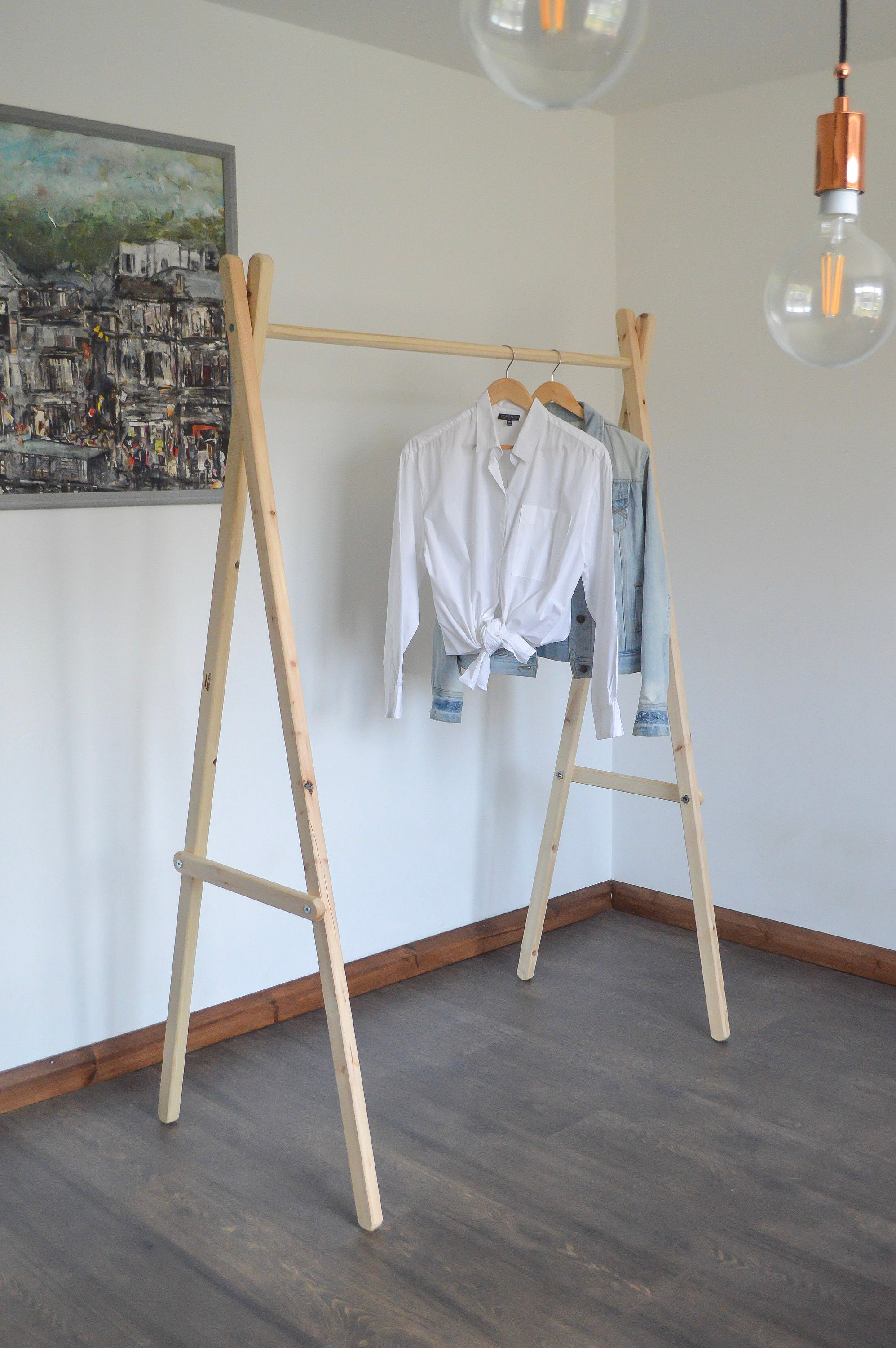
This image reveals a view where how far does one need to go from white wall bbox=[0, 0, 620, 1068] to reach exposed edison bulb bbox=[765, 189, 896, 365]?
205 cm

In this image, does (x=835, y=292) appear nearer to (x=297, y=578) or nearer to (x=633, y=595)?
(x=633, y=595)

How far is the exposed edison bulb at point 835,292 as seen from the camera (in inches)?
41.8

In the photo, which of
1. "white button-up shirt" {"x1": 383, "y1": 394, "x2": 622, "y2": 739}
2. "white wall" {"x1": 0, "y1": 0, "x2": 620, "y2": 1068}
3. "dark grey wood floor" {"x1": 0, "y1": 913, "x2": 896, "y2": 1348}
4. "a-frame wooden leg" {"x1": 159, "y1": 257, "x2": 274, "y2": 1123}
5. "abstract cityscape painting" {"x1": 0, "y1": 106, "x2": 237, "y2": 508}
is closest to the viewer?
"dark grey wood floor" {"x1": 0, "y1": 913, "x2": 896, "y2": 1348}

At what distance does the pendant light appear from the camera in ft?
3.48

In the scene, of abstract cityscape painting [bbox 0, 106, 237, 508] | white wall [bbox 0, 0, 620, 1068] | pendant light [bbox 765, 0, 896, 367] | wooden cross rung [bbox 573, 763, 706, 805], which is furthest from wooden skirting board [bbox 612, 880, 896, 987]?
pendant light [bbox 765, 0, 896, 367]

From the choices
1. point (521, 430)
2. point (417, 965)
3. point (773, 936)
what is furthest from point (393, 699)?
point (773, 936)

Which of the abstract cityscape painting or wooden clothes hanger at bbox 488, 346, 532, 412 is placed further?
wooden clothes hanger at bbox 488, 346, 532, 412

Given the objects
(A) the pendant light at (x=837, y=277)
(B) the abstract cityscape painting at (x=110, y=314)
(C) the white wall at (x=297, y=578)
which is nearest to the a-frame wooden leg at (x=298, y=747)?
(B) the abstract cityscape painting at (x=110, y=314)

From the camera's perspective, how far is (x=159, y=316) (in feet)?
9.39

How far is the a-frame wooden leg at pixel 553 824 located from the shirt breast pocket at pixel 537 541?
0.42 meters

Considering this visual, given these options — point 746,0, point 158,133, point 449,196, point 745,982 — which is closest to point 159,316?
point 158,133

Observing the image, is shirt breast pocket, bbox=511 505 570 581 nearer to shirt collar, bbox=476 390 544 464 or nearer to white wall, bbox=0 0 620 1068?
shirt collar, bbox=476 390 544 464

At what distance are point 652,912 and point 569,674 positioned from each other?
Result: 0.87 meters

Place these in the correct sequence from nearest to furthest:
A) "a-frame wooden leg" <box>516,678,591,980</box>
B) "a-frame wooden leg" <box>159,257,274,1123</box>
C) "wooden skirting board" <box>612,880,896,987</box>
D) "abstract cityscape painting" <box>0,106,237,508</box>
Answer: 1. "a-frame wooden leg" <box>159,257,274,1123</box>
2. "abstract cityscape painting" <box>0,106,237,508</box>
3. "a-frame wooden leg" <box>516,678,591,980</box>
4. "wooden skirting board" <box>612,880,896,987</box>
